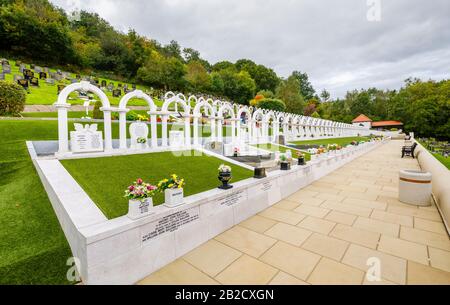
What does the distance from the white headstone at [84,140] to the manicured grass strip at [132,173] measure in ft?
3.21

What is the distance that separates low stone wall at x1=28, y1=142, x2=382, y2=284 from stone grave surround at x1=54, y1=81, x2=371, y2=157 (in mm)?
1876

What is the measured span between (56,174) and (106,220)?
2.92 meters

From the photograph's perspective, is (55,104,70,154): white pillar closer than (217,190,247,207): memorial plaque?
No

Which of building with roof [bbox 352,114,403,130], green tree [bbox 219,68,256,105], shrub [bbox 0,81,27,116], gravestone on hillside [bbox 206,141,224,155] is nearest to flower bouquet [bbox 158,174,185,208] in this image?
gravestone on hillside [bbox 206,141,224,155]

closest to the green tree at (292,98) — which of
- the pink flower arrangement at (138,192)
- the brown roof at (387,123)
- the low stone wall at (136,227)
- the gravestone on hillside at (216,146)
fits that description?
the brown roof at (387,123)

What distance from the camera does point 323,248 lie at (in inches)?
172

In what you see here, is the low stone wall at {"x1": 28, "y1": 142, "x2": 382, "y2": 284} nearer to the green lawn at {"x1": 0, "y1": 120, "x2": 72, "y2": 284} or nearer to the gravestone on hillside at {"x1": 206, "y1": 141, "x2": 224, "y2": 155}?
the green lawn at {"x1": 0, "y1": 120, "x2": 72, "y2": 284}

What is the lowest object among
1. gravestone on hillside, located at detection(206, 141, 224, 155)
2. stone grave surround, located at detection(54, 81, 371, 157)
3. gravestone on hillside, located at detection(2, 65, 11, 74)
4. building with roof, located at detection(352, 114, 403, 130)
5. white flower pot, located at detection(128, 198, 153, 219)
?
white flower pot, located at detection(128, 198, 153, 219)

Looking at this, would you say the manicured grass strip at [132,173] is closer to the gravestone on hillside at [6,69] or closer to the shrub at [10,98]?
the shrub at [10,98]

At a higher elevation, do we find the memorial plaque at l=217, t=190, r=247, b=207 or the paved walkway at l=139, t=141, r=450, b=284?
the memorial plaque at l=217, t=190, r=247, b=207

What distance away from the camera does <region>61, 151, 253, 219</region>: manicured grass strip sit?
14.7ft

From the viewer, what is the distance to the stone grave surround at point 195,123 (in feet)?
23.4

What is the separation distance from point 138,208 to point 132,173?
270 cm
